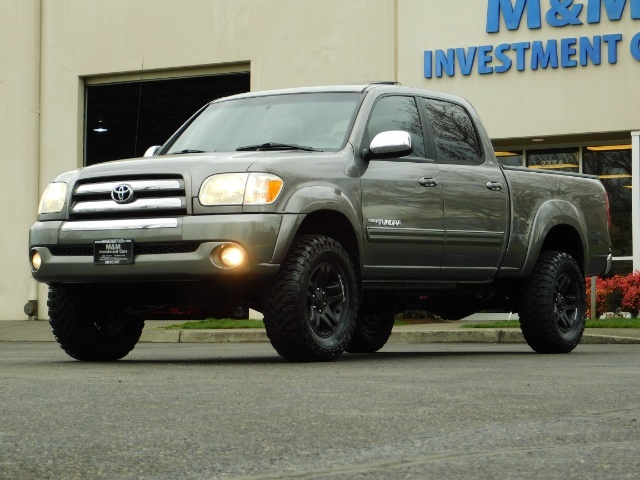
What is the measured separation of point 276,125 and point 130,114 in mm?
16098

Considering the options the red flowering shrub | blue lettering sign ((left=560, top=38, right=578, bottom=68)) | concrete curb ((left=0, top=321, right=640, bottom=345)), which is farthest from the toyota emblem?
blue lettering sign ((left=560, top=38, right=578, bottom=68))

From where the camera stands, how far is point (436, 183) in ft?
33.6

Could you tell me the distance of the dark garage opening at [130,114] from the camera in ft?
82.8

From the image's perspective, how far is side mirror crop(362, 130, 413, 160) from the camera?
954 centimetres

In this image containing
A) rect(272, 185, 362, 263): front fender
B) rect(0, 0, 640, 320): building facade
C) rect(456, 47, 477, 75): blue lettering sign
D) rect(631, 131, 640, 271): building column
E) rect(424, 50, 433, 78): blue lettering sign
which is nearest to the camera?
rect(272, 185, 362, 263): front fender

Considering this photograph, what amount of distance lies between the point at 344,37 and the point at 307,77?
0.93 meters

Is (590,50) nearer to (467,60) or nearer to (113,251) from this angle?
(467,60)

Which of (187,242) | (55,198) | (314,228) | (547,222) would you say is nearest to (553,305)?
(547,222)

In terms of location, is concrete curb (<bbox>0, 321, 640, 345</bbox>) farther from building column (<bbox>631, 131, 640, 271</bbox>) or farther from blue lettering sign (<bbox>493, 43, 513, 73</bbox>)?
blue lettering sign (<bbox>493, 43, 513, 73</bbox>)

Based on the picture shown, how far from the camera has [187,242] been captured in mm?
8812

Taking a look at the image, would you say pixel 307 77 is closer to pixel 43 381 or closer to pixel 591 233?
pixel 591 233

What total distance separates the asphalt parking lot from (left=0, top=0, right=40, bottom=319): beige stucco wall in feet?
55.6

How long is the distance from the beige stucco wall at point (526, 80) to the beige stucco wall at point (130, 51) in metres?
0.47

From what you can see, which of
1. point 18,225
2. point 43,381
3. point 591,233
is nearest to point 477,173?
point 591,233
